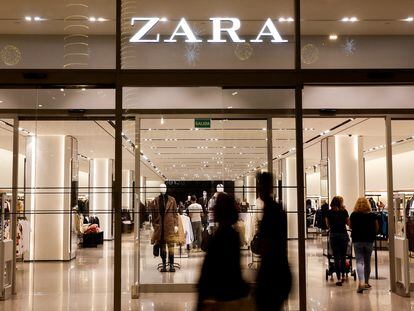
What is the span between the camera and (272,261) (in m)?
3.60

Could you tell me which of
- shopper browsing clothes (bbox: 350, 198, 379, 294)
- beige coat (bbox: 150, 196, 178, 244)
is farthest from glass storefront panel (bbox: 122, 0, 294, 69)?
shopper browsing clothes (bbox: 350, 198, 379, 294)

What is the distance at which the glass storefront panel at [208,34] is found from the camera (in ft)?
19.1

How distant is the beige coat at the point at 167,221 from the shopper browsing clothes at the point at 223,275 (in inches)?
177

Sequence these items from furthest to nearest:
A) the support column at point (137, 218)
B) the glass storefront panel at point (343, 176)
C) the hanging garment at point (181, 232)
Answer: the glass storefront panel at point (343, 176), the hanging garment at point (181, 232), the support column at point (137, 218)

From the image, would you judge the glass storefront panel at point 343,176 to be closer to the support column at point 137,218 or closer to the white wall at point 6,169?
the support column at point 137,218

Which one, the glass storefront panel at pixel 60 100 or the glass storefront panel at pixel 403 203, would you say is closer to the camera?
the glass storefront panel at pixel 60 100

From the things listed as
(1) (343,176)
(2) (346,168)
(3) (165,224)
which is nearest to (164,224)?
(3) (165,224)

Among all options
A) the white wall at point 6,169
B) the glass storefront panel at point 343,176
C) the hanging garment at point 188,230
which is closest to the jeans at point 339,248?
the glass storefront panel at point 343,176

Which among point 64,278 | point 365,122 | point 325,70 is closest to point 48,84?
point 325,70

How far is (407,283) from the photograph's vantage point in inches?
326

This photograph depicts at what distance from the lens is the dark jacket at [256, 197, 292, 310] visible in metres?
3.54

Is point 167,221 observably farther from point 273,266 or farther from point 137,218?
point 273,266

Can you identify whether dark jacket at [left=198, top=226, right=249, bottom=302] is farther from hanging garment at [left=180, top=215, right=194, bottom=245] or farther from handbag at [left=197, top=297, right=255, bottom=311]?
hanging garment at [left=180, top=215, right=194, bottom=245]

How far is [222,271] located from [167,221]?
5.41 meters
